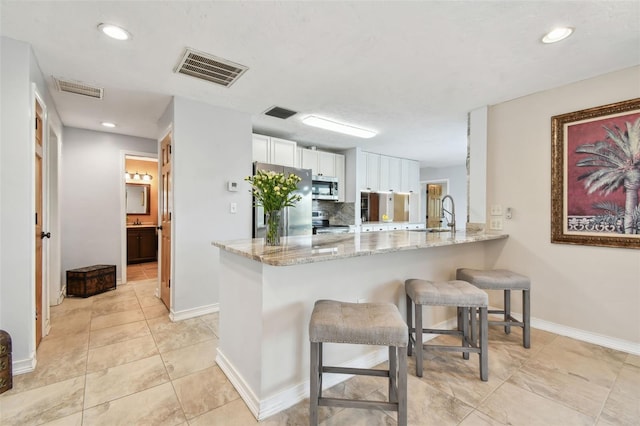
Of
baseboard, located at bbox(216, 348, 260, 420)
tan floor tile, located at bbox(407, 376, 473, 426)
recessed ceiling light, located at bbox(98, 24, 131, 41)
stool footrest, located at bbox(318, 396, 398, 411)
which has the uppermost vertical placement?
recessed ceiling light, located at bbox(98, 24, 131, 41)

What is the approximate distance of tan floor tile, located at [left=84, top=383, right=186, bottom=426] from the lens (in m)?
1.53

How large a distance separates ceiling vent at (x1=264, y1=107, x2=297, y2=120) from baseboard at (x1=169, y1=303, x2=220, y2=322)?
2422mm

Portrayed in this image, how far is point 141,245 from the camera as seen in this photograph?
20.1 ft

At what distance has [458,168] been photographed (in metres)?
7.36

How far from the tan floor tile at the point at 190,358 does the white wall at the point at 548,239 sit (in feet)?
9.95

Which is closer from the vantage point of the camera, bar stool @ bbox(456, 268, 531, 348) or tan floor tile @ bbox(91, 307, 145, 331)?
bar stool @ bbox(456, 268, 531, 348)

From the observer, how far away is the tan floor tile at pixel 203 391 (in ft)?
5.41

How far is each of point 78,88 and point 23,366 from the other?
98.3 inches

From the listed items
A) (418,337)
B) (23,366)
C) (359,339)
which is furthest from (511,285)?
(23,366)

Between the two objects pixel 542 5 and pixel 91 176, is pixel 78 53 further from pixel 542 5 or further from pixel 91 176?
pixel 542 5

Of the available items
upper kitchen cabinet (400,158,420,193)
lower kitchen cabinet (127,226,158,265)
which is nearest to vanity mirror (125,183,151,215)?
lower kitchen cabinet (127,226,158,265)

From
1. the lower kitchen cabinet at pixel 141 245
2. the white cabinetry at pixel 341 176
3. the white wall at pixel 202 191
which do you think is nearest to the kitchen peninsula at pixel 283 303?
the white wall at pixel 202 191

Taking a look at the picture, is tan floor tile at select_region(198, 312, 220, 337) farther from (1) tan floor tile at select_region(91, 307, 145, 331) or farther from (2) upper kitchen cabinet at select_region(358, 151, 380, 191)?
(2) upper kitchen cabinet at select_region(358, 151, 380, 191)

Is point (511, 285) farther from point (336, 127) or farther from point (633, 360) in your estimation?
point (336, 127)
